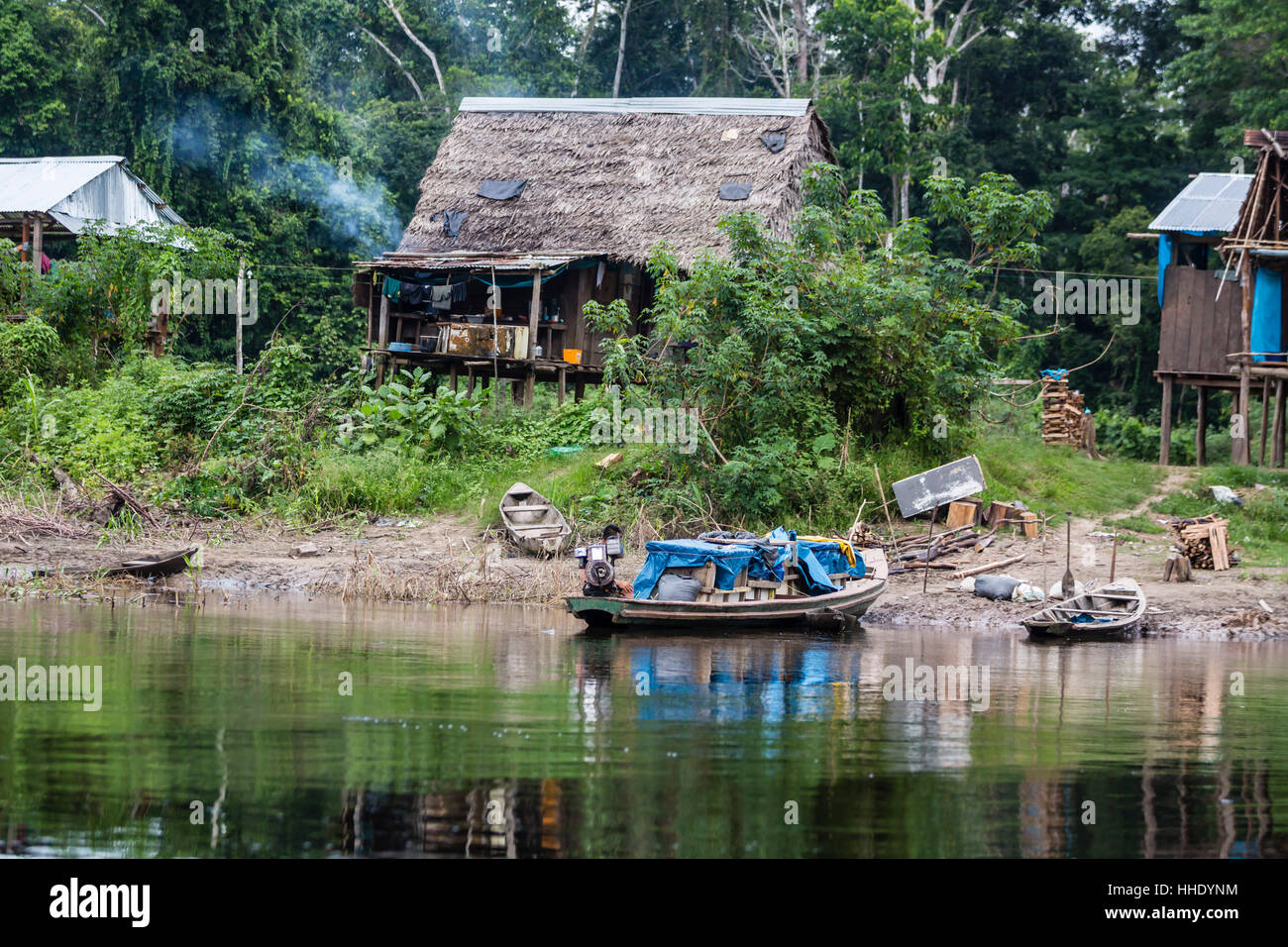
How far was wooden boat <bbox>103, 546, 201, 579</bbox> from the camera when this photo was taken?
20844 mm

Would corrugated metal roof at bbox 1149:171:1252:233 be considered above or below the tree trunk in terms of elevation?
below

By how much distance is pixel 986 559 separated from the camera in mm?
23141

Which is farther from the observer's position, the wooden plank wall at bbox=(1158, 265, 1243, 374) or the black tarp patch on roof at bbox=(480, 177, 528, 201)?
the black tarp patch on roof at bbox=(480, 177, 528, 201)

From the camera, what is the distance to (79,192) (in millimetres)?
31797

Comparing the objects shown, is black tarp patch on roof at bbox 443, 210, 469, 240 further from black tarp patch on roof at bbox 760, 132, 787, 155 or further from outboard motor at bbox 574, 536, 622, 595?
outboard motor at bbox 574, 536, 622, 595

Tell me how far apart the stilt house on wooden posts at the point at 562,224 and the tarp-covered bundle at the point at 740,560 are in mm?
10702

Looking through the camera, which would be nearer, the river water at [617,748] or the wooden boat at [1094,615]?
the river water at [617,748]

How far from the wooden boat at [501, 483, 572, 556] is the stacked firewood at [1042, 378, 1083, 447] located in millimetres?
11637

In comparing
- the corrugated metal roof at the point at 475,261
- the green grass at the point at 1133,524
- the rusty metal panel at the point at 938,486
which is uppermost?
the corrugated metal roof at the point at 475,261

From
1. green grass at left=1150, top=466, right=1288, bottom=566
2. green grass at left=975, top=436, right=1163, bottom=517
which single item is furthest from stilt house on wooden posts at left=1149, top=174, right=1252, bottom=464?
green grass at left=1150, top=466, right=1288, bottom=566

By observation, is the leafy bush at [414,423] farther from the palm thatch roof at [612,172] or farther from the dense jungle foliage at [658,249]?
the palm thatch roof at [612,172]

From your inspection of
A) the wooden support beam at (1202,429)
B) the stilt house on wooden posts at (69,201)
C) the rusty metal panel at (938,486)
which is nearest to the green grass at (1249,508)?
the wooden support beam at (1202,429)

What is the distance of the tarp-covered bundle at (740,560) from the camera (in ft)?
62.9
